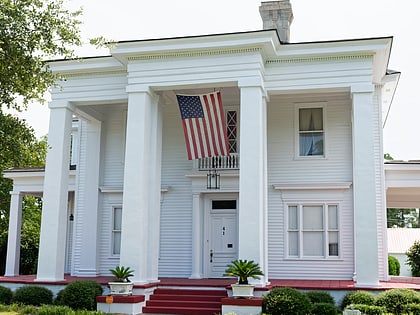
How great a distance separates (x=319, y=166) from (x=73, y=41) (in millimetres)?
9671

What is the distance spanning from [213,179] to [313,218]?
374 centimetres

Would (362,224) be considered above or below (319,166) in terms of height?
below

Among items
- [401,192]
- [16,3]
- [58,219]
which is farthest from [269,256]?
[16,3]

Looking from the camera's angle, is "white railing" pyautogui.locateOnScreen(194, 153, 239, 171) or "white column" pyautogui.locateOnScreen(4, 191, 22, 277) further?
"white column" pyautogui.locateOnScreen(4, 191, 22, 277)

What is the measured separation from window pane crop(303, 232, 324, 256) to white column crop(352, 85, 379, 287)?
3.13 meters

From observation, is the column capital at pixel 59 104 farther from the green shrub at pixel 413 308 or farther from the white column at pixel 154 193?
the green shrub at pixel 413 308

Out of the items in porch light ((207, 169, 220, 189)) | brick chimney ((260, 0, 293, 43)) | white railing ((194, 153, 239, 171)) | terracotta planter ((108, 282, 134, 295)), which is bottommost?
terracotta planter ((108, 282, 134, 295))

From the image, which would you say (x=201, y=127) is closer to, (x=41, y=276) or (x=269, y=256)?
(x=269, y=256)

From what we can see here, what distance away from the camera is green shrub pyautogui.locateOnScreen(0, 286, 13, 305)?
16.5 m

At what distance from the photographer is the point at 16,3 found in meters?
12.2

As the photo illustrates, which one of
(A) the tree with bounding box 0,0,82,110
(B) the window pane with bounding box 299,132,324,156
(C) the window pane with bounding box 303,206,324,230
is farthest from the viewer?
(B) the window pane with bounding box 299,132,324,156

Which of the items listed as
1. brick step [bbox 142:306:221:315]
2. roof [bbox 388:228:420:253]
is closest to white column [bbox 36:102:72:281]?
brick step [bbox 142:306:221:315]

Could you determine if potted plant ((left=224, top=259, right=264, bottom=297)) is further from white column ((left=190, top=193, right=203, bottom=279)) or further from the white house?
white column ((left=190, top=193, right=203, bottom=279))

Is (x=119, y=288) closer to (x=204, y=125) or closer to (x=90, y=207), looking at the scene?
(x=204, y=125)
